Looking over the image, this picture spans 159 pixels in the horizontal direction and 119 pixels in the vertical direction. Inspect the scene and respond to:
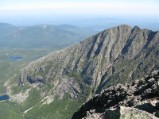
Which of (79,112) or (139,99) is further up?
(139,99)

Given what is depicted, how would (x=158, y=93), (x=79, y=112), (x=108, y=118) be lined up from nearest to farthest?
(x=108, y=118) → (x=158, y=93) → (x=79, y=112)

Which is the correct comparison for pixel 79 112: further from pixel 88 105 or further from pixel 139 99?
pixel 139 99

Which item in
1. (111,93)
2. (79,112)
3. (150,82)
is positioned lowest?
(79,112)

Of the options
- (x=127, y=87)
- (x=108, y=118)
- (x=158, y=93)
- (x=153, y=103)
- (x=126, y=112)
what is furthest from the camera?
(x=127, y=87)

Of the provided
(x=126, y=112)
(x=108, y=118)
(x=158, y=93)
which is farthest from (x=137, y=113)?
(x=158, y=93)

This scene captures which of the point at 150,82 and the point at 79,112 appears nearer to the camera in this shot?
the point at 150,82

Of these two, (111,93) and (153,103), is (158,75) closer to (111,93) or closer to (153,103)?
(111,93)
